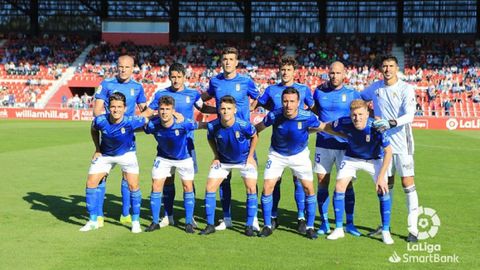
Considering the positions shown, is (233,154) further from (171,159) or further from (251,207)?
(171,159)

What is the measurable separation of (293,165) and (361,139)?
95 cm

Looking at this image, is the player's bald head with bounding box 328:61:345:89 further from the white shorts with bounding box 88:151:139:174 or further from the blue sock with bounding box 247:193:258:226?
the white shorts with bounding box 88:151:139:174

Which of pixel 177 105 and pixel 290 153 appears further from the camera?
pixel 177 105

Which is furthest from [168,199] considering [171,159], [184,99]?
[184,99]

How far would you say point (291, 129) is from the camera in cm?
731

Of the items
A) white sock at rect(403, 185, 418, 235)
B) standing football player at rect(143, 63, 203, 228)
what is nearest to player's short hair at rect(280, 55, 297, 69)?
standing football player at rect(143, 63, 203, 228)

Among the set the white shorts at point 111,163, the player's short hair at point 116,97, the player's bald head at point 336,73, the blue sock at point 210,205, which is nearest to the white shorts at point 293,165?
the blue sock at point 210,205

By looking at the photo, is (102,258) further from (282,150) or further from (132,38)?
(132,38)

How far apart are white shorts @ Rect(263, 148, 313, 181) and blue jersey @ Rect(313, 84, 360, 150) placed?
426 mm

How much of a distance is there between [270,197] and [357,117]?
1.57 metres

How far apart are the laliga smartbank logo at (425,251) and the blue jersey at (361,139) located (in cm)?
119

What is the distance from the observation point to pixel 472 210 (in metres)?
9.06

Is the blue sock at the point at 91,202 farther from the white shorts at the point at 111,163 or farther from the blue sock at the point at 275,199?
the blue sock at the point at 275,199

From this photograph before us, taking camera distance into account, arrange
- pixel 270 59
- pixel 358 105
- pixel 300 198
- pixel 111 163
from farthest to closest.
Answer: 1. pixel 270 59
2. pixel 300 198
3. pixel 111 163
4. pixel 358 105
